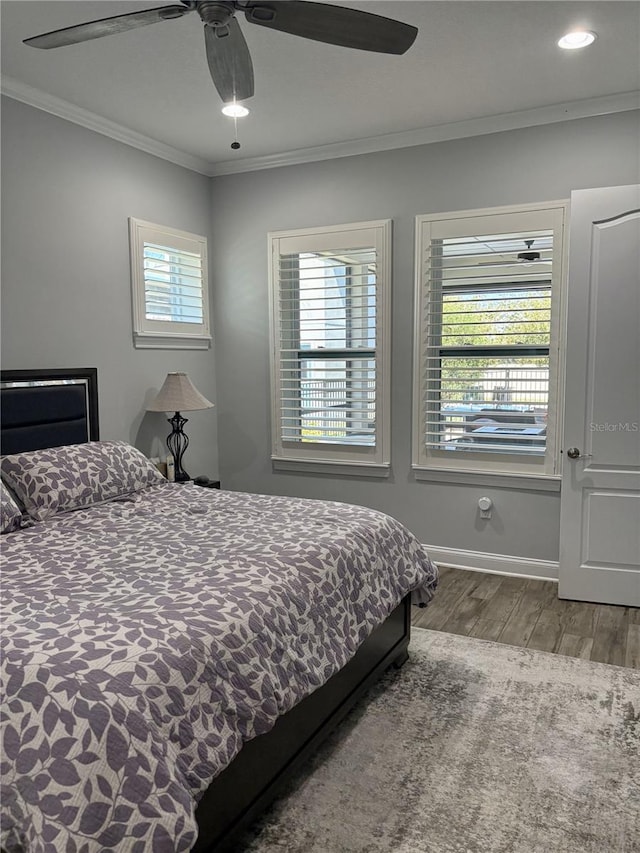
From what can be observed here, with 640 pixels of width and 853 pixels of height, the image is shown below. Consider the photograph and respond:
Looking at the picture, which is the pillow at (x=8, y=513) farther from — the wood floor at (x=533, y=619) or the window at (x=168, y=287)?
the wood floor at (x=533, y=619)

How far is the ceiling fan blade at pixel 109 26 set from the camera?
199 centimetres

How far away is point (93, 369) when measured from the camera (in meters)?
3.98

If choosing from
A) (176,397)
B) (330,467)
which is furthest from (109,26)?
(330,467)

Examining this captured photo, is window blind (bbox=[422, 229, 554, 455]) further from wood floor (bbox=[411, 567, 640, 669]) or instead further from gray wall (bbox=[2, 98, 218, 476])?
gray wall (bbox=[2, 98, 218, 476])

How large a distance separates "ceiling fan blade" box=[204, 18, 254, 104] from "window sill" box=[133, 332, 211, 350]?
2146 mm

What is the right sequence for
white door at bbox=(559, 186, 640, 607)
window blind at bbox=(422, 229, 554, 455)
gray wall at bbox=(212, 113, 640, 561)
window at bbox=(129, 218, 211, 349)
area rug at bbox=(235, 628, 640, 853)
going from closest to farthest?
area rug at bbox=(235, 628, 640, 853), white door at bbox=(559, 186, 640, 607), gray wall at bbox=(212, 113, 640, 561), window blind at bbox=(422, 229, 554, 455), window at bbox=(129, 218, 211, 349)

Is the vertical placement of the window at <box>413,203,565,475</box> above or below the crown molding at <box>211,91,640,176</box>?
below

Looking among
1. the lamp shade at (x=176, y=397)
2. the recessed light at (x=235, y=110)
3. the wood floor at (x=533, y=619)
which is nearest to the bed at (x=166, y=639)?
the wood floor at (x=533, y=619)

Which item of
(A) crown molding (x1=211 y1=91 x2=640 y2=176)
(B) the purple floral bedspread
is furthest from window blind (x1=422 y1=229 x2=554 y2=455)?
(B) the purple floral bedspread

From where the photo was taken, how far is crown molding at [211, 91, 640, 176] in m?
3.67

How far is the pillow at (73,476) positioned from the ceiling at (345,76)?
1931 millimetres

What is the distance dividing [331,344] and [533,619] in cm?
226

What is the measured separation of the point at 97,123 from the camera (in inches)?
153

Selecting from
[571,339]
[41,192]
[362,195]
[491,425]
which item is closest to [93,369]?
[41,192]
